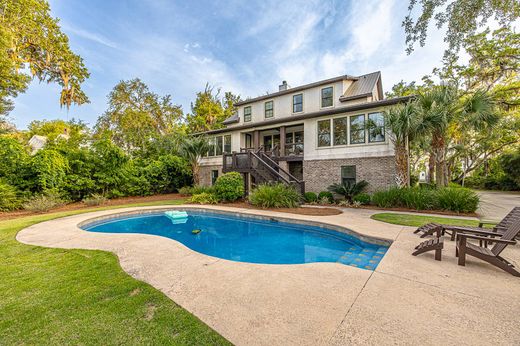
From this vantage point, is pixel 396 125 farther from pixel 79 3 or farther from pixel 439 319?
pixel 79 3

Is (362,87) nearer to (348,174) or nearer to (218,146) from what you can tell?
(348,174)

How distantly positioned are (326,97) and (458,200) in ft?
32.7

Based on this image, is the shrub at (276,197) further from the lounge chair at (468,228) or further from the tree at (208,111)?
the tree at (208,111)

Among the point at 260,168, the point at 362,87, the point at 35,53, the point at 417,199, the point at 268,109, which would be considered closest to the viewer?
the point at 417,199

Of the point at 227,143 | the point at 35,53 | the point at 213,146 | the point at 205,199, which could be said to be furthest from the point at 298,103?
the point at 35,53

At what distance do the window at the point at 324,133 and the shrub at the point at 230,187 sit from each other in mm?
6031

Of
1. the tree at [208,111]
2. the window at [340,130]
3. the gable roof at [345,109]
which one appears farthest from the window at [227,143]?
the tree at [208,111]

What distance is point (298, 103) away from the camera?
16.4 m

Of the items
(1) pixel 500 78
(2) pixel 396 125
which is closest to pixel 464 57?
(1) pixel 500 78

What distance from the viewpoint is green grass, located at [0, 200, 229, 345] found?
2.12 m

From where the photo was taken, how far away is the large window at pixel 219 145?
18.6 metres

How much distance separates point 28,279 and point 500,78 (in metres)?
27.9

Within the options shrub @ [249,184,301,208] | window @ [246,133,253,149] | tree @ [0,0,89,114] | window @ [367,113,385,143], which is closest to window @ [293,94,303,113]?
window @ [246,133,253,149]

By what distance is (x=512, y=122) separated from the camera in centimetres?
1800
